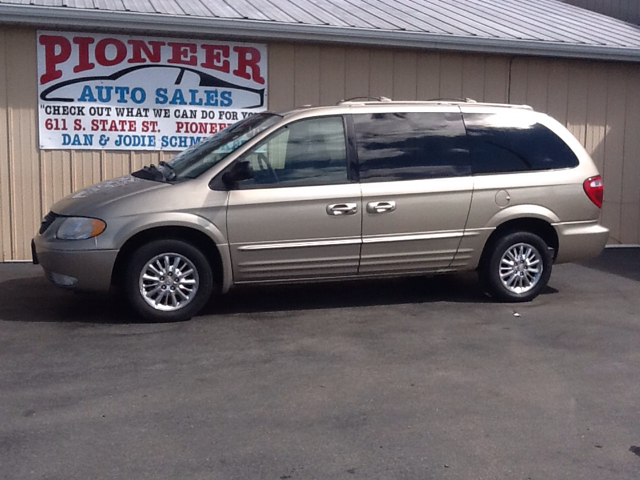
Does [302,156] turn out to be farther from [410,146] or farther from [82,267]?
[82,267]

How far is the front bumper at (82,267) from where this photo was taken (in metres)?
7.18

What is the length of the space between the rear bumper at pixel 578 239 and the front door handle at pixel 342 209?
2.06 metres

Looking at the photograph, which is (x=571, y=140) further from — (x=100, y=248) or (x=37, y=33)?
(x=37, y=33)

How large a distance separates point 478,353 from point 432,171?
207 cm

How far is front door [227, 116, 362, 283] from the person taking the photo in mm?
7531

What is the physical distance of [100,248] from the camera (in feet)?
23.6

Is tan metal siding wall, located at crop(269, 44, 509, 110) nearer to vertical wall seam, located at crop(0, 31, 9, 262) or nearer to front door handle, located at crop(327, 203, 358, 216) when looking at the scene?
vertical wall seam, located at crop(0, 31, 9, 262)

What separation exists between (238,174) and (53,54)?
12.9 ft

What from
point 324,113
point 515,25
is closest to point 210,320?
point 324,113

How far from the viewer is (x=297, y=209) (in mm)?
7598

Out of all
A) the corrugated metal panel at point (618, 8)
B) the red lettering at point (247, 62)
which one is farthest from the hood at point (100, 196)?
the corrugated metal panel at point (618, 8)

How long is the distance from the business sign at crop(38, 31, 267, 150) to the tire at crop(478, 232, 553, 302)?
13.2 feet

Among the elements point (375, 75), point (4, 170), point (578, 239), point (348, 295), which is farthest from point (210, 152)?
point (375, 75)

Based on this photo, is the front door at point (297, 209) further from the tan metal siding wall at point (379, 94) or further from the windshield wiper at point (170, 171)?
the tan metal siding wall at point (379, 94)
